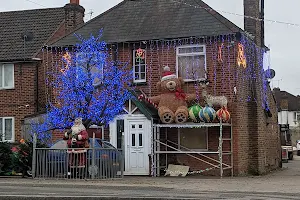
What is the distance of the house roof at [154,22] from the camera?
22750 millimetres

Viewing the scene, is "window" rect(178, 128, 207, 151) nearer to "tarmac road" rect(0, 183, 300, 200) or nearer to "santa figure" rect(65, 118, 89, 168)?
"santa figure" rect(65, 118, 89, 168)

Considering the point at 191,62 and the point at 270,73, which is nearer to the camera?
the point at 191,62

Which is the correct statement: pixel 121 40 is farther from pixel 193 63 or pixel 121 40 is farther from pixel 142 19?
pixel 193 63

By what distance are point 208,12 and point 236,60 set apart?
2486 millimetres

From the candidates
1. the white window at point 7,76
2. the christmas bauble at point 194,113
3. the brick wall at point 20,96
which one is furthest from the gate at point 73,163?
the white window at point 7,76

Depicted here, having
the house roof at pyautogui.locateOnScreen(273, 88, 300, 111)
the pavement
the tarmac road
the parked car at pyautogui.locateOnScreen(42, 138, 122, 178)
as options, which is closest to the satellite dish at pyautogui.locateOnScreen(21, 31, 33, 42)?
the parked car at pyautogui.locateOnScreen(42, 138, 122, 178)

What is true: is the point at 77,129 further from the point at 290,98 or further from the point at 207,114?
the point at 290,98

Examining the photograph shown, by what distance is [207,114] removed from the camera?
21281 millimetres

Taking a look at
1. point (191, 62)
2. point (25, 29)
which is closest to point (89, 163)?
point (191, 62)

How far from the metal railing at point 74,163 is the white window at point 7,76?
9871mm

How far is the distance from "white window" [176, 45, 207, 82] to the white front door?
263 cm

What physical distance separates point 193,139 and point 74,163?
19.5ft

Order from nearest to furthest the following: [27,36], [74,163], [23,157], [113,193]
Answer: [113,193] → [74,163] → [23,157] → [27,36]

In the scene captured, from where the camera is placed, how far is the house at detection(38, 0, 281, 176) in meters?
22.2
